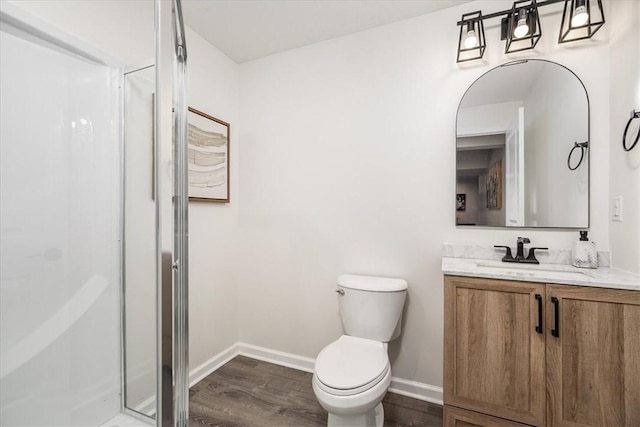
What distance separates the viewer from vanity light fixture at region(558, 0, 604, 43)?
144 cm

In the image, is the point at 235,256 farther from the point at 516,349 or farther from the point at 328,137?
the point at 516,349

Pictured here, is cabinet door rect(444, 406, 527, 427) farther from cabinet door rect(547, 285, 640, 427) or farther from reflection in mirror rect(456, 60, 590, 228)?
reflection in mirror rect(456, 60, 590, 228)

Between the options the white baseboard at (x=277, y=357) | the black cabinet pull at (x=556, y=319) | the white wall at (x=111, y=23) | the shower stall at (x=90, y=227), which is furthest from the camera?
the white baseboard at (x=277, y=357)

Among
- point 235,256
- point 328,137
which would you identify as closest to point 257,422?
point 235,256

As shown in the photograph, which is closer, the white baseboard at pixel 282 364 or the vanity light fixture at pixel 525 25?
the vanity light fixture at pixel 525 25

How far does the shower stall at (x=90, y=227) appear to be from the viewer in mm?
992

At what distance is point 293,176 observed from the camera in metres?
2.22

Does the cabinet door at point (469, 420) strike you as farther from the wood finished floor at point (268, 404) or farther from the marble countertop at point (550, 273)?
the marble countertop at point (550, 273)

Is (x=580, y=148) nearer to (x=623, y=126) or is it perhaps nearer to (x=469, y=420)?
(x=623, y=126)

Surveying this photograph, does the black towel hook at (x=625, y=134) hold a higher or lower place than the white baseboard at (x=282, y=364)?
higher

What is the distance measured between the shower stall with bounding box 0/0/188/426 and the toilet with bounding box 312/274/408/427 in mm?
620

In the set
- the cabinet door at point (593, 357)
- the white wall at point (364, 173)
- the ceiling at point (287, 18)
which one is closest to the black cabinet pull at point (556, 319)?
the cabinet door at point (593, 357)

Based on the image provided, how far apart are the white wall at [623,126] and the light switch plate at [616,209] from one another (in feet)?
0.07

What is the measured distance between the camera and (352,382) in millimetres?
1307
